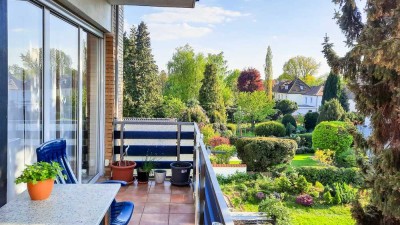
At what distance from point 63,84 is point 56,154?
1250mm

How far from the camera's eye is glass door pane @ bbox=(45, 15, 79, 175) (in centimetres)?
330

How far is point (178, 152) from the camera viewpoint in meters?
5.39

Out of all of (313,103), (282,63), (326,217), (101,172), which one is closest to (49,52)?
(101,172)

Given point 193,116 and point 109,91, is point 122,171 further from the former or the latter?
point 193,116

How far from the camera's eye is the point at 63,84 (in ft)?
11.9

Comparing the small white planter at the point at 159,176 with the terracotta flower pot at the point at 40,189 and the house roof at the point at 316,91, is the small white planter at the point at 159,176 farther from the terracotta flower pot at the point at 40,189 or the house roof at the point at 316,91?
the house roof at the point at 316,91

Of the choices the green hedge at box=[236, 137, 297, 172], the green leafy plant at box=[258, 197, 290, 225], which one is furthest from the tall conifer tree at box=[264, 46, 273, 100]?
the green leafy plant at box=[258, 197, 290, 225]

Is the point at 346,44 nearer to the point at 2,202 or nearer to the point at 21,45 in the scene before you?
the point at 21,45

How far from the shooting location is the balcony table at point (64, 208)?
5.24 feet

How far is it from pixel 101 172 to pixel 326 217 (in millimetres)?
5422

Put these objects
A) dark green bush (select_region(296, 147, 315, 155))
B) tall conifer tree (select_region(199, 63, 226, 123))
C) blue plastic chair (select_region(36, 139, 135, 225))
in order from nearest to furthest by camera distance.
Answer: blue plastic chair (select_region(36, 139, 135, 225)) < dark green bush (select_region(296, 147, 315, 155)) < tall conifer tree (select_region(199, 63, 226, 123))

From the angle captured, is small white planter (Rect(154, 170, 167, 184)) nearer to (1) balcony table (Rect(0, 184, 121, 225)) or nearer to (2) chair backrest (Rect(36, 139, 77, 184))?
(2) chair backrest (Rect(36, 139, 77, 184))

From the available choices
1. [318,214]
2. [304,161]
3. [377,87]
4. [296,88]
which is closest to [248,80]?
[296,88]

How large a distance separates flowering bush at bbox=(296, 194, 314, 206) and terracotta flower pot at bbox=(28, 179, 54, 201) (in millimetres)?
7777
